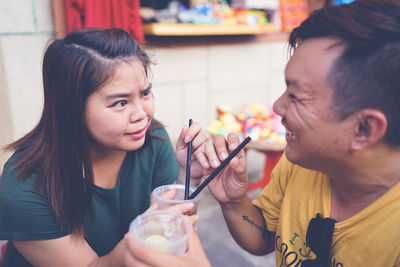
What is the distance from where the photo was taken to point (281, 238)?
133 centimetres

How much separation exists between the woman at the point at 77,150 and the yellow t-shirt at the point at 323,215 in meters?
0.35

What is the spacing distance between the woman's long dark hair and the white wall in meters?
0.58

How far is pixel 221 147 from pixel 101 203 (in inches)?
25.8

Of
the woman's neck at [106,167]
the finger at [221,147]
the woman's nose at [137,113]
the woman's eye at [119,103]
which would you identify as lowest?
the woman's neck at [106,167]

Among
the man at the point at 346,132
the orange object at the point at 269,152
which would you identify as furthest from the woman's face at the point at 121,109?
the orange object at the point at 269,152

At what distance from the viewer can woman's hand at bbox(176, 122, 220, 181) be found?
1.40 m

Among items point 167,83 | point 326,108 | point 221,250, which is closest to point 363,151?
point 326,108

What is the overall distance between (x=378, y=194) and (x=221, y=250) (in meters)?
2.03

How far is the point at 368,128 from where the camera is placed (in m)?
1.03

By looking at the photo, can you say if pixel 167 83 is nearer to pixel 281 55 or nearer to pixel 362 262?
pixel 281 55

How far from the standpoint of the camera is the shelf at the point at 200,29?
336 cm

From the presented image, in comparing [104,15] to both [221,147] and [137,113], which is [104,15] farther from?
[221,147]

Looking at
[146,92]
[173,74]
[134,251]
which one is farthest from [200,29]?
[134,251]

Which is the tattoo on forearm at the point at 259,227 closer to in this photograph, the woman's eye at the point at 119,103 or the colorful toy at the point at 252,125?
the woman's eye at the point at 119,103
